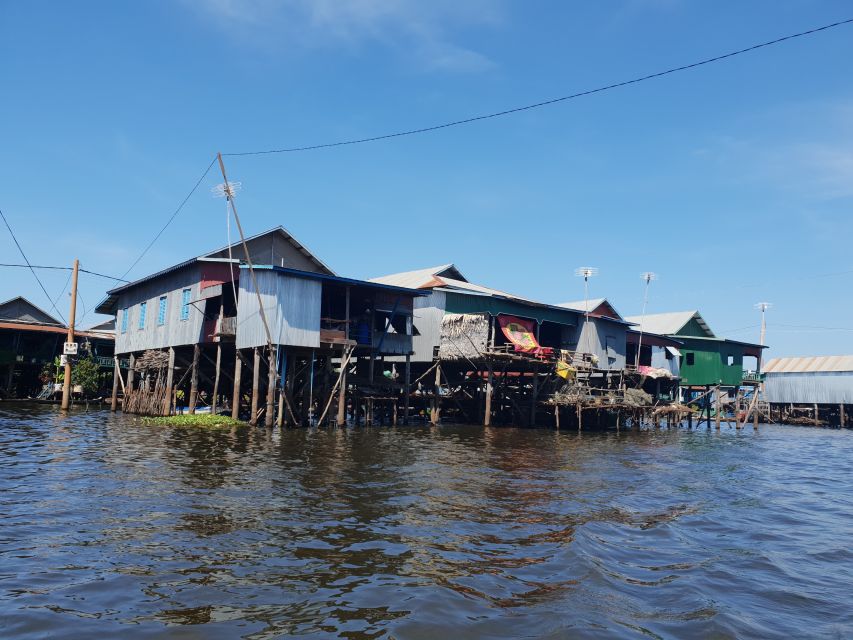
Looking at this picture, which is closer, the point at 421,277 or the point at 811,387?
the point at 421,277

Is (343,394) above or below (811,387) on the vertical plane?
below

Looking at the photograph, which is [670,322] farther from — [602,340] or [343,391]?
[343,391]

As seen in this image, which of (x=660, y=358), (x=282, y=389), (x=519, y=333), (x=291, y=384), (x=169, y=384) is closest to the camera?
(x=282, y=389)

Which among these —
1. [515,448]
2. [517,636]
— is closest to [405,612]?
[517,636]

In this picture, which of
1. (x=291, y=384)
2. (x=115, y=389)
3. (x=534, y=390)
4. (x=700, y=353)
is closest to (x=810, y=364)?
(x=700, y=353)

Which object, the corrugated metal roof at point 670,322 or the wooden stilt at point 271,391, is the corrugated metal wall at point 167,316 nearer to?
the wooden stilt at point 271,391

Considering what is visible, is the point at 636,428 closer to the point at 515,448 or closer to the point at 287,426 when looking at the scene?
the point at 515,448

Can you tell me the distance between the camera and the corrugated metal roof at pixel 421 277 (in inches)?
1430

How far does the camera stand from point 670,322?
51.5m

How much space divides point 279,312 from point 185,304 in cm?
684

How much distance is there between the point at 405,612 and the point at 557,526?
4749mm

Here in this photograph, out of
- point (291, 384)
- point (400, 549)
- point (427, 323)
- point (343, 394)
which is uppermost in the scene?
point (427, 323)

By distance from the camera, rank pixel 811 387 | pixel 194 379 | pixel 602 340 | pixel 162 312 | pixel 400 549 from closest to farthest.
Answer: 1. pixel 400 549
2. pixel 194 379
3. pixel 162 312
4. pixel 602 340
5. pixel 811 387

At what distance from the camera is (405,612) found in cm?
667
